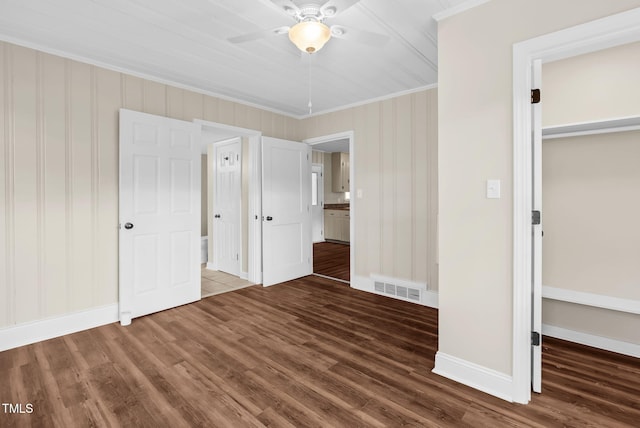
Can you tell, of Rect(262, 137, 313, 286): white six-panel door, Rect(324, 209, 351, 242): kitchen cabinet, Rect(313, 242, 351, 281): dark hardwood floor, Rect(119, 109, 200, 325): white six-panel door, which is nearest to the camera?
Rect(119, 109, 200, 325): white six-panel door

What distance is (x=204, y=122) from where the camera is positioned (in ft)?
12.1

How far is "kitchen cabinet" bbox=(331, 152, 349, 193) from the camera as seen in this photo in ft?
26.8

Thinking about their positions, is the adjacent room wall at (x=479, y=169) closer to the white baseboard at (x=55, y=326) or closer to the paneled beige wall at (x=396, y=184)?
the paneled beige wall at (x=396, y=184)

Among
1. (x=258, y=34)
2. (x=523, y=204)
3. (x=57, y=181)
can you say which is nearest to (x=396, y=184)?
(x=523, y=204)

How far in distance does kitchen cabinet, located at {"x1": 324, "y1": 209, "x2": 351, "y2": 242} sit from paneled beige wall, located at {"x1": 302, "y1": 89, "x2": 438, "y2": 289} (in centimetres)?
383

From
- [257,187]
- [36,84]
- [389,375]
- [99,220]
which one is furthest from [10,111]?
[389,375]

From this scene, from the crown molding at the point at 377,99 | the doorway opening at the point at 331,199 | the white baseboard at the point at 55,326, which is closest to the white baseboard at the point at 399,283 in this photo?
the crown molding at the point at 377,99

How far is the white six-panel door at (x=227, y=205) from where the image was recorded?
180 inches

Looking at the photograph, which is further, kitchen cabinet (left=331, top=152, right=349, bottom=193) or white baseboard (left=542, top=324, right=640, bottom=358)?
kitchen cabinet (left=331, top=152, right=349, bottom=193)

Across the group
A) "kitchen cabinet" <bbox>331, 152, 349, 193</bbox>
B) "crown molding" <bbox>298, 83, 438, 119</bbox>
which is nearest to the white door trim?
"crown molding" <bbox>298, 83, 438, 119</bbox>

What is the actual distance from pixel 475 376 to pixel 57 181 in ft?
12.1

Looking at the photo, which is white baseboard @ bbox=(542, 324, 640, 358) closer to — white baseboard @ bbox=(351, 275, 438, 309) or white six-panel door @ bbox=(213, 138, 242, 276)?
white baseboard @ bbox=(351, 275, 438, 309)

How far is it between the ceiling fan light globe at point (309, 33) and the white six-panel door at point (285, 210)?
7.89ft

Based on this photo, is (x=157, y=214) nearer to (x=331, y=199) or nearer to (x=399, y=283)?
(x=399, y=283)
